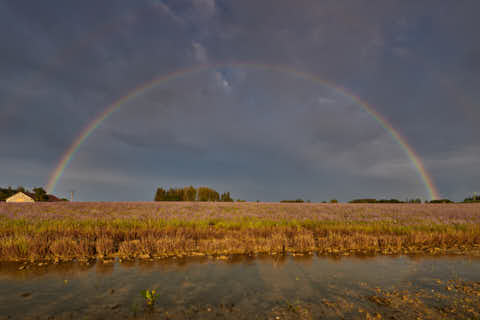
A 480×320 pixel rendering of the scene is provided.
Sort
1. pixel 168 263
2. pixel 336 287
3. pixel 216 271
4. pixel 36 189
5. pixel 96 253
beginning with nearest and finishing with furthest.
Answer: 1. pixel 336 287
2. pixel 216 271
3. pixel 168 263
4. pixel 96 253
5. pixel 36 189

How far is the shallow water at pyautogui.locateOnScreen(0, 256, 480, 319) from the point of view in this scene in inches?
208

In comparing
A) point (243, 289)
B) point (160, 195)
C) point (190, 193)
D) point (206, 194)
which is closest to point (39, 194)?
point (160, 195)

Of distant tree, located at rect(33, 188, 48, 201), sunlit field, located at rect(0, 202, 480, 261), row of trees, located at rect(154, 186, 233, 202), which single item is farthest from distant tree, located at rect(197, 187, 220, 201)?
sunlit field, located at rect(0, 202, 480, 261)

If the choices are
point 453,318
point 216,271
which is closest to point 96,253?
point 216,271

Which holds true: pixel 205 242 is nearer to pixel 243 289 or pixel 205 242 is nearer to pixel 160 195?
pixel 243 289

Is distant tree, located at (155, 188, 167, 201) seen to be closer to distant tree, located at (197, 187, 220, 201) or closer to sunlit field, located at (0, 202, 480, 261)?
distant tree, located at (197, 187, 220, 201)

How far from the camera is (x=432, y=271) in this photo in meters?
8.55

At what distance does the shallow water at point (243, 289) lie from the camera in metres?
5.29

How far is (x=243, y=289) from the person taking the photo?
6.69 meters

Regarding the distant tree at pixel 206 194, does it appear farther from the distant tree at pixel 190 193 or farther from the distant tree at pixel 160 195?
the distant tree at pixel 160 195

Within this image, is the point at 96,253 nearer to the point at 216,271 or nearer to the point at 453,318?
the point at 216,271

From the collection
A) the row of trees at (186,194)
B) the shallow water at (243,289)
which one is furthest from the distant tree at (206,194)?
the shallow water at (243,289)

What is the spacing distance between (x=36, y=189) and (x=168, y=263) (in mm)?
80443

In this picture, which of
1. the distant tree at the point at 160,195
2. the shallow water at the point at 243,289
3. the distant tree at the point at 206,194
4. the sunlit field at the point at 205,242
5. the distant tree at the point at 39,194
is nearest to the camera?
the shallow water at the point at 243,289
